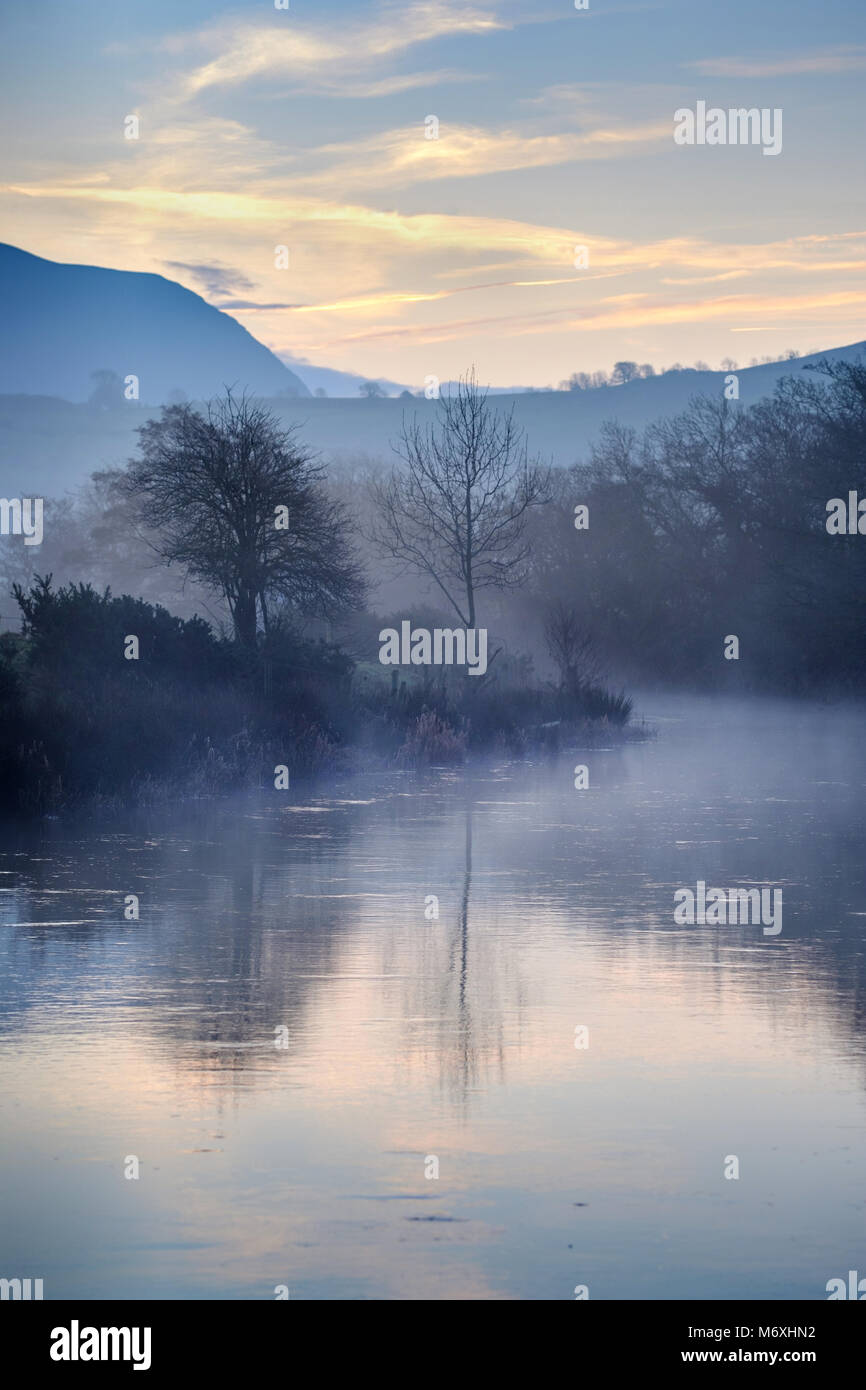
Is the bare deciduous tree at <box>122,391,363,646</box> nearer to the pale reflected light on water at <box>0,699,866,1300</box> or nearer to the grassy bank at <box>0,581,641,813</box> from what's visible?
the grassy bank at <box>0,581,641,813</box>

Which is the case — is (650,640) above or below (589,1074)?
above

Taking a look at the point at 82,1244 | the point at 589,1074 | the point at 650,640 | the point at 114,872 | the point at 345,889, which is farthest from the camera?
the point at 650,640

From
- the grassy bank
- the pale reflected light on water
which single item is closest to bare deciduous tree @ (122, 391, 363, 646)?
the grassy bank

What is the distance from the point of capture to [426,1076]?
9.02 m

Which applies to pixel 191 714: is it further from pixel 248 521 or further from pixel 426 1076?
pixel 426 1076

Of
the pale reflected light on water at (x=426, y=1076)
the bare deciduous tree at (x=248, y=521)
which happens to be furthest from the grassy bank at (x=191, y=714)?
the pale reflected light on water at (x=426, y=1076)

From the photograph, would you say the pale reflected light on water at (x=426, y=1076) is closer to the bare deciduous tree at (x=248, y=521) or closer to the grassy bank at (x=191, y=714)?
the grassy bank at (x=191, y=714)

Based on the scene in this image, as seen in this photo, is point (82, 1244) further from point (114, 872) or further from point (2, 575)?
point (2, 575)

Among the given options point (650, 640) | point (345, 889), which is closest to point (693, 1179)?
point (345, 889)

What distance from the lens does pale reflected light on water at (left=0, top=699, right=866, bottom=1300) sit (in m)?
6.55

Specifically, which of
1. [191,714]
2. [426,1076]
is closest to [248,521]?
[191,714]
